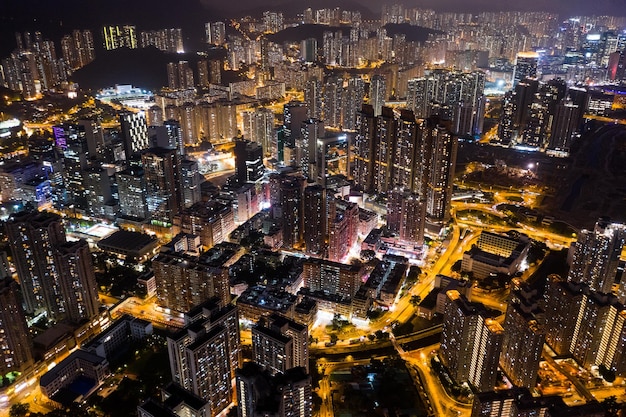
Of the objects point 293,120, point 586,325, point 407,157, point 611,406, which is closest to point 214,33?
point 293,120

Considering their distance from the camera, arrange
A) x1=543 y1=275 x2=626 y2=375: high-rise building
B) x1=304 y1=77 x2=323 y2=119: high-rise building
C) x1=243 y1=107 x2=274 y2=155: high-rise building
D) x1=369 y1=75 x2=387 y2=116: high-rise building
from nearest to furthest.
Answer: x1=543 y1=275 x2=626 y2=375: high-rise building, x1=243 y1=107 x2=274 y2=155: high-rise building, x1=304 y1=77 x2=323 y2=119: high-rise building, x1=369 y1=75 x2=387 y2=116: high-rise building

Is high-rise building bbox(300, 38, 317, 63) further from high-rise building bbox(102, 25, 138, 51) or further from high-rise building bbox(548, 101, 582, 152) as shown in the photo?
high-rise building bbox(548, 101, 582, 152)

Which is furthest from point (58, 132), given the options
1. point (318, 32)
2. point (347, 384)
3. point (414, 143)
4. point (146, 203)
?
point (318, 32)

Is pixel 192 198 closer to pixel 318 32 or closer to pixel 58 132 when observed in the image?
pixel 58 132

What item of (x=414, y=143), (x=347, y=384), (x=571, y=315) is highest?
(x=414, y=143)

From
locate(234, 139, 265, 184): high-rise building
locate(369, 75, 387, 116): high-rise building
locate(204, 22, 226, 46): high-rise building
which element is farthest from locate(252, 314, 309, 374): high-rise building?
locate(204, 22, 226, 46): high-rise building

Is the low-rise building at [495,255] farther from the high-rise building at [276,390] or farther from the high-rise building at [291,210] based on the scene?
the high-rise building at [276,390]
